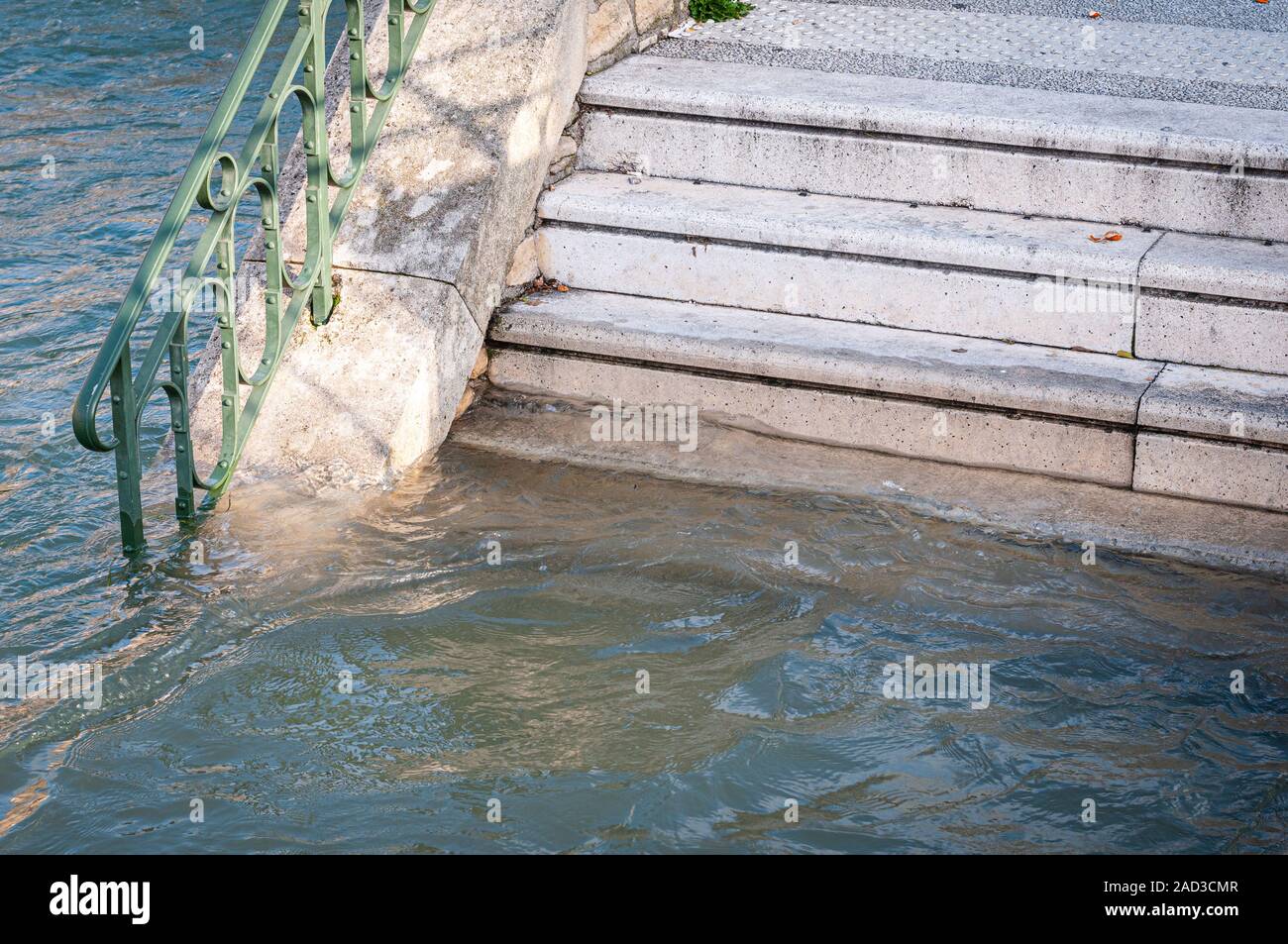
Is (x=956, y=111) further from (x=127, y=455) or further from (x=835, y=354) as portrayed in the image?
(x=127, y=455)

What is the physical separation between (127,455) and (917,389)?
243 cm

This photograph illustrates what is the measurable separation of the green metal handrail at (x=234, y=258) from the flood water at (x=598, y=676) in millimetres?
303

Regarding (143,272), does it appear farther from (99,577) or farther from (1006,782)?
(1006,782)

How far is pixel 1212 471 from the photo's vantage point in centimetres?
425

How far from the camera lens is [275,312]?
14.3 feet

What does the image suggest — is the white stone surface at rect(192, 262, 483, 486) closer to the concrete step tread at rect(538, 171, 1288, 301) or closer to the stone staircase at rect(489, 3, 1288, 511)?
the stone staircase at rect(489, 3, 1288, 511)

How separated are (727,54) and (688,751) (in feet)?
11.8

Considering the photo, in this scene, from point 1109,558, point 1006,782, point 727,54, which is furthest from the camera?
point 727,54

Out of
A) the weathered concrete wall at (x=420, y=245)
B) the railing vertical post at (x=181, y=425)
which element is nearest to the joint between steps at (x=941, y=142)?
the weathered concrete wall at (x=420, y=245)

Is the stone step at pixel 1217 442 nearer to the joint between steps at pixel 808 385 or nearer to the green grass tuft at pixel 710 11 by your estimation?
the joint between steps at pixel 808 385

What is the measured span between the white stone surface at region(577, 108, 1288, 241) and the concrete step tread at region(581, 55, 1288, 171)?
0.14 ft

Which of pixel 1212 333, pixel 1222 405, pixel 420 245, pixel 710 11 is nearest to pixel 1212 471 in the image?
pixel 1222 405

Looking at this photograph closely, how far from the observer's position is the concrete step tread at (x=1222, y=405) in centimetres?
415
